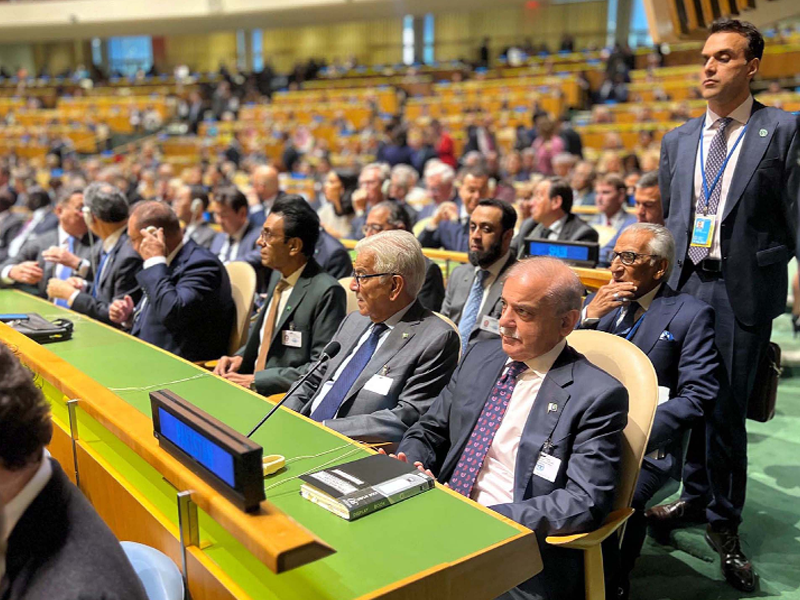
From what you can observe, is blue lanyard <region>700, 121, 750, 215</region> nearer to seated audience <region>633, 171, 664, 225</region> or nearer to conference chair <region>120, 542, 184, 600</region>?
seated audience <region>633, 171, 664, 225</region>

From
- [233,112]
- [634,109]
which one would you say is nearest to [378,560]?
[634,109]

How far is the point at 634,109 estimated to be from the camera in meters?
11.7

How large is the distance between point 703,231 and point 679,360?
429 millimetres

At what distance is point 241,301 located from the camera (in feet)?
11.4

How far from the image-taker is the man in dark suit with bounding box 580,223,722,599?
224 centimetres

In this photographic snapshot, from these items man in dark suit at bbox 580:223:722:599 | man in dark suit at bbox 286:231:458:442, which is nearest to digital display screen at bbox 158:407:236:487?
man in dark suit at bbox 286:231:458:442

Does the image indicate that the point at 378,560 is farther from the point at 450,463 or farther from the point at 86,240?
the point at 86,240

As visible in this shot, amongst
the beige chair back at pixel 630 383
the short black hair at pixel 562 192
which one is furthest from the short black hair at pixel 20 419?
the short black hair at pixel 562 192

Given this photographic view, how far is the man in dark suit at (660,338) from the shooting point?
7.34 ft

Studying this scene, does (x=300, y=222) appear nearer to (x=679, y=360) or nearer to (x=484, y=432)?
(x=484, y=432)

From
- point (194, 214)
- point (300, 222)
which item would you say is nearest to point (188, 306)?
point (300, 222)

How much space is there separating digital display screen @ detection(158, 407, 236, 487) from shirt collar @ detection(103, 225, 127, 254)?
2600 mm

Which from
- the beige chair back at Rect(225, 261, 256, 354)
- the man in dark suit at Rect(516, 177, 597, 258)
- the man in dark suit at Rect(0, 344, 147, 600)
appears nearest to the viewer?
the man in dark suit at Rect(0, 344, 147, 600)

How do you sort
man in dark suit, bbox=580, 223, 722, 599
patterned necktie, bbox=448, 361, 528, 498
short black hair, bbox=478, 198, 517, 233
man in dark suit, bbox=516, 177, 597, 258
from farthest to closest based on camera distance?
man in dark suit, bbox=516, 177, 597, 258 → short black hair, bbox=478, 198, 517, 233 → man in dark suit, bbox=580, 223, 722, 599 → patterned necktie, bbox=448, 361, 528, 498
